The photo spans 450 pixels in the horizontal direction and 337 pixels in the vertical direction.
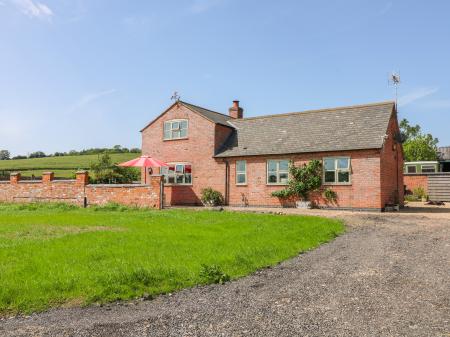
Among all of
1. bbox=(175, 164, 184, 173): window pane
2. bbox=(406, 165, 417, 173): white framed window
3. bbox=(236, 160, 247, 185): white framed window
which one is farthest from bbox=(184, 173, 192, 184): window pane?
bbox=(406, 165, 417, 173): white framed window

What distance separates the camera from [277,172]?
930 inches

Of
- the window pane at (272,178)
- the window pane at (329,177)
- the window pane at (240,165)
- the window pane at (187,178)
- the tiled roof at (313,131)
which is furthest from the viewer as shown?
the window pane at (187,178)

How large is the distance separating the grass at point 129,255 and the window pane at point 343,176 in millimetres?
7251

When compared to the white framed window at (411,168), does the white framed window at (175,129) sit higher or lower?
higher

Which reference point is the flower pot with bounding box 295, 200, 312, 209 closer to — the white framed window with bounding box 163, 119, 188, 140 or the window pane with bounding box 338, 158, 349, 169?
the window pane with bounding box 338, 158, 349, 169

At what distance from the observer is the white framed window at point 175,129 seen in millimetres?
27484

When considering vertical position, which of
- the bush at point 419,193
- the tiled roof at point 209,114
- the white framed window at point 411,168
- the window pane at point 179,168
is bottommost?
the bush at point 419,193

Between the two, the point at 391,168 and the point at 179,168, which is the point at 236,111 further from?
the point at 391,168

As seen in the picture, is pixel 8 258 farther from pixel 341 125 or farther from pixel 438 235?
pixel 341 125

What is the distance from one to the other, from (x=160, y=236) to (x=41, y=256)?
3.61m

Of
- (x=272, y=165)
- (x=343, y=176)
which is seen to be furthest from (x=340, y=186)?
(x=272, y=165)

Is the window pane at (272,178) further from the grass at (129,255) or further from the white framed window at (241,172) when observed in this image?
the grass at (129,255)

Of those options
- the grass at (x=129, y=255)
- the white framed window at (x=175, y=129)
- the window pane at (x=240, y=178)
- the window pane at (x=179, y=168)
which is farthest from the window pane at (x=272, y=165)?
the grass at (x=129, y=255)

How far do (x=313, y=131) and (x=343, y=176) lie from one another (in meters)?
3.84
